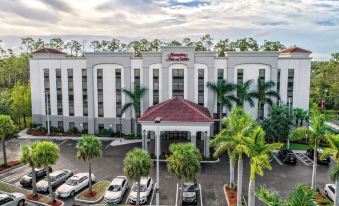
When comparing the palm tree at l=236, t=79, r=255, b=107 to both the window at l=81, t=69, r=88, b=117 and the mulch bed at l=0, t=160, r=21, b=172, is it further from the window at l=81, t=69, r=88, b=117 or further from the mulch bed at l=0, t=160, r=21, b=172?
the mulch bed at l=0, t=160, r=21, b=172

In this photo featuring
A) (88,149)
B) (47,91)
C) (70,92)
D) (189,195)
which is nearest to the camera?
(88,149)

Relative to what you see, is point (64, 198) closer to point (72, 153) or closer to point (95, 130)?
point (72, 153)

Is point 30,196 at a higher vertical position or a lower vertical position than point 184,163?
lower

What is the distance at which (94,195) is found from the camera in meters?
30.2

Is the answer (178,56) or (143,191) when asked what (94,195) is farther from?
(178,56)

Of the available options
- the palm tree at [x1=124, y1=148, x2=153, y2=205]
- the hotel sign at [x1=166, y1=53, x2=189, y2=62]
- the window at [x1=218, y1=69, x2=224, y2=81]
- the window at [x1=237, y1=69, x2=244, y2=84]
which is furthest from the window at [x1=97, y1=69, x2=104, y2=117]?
the palm tree at [x1=124, y1=148, x2=153, y2=205]

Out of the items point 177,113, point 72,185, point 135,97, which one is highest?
point 135,97

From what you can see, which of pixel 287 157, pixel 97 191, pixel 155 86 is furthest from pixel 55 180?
pixel 287 157

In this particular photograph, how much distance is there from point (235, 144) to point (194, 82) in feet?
91.1

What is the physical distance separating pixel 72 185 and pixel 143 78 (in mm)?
26401

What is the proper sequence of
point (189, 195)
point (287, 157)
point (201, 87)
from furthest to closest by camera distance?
1. point (201, 87)
2. point (287, 157)
3. point (189, 195)

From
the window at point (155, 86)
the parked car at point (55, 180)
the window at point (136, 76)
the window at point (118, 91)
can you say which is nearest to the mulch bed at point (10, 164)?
the parked car at point (55, 180)

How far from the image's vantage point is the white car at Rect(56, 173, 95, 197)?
98.8 feet

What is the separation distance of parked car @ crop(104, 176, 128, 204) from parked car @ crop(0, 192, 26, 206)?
8036 mm
